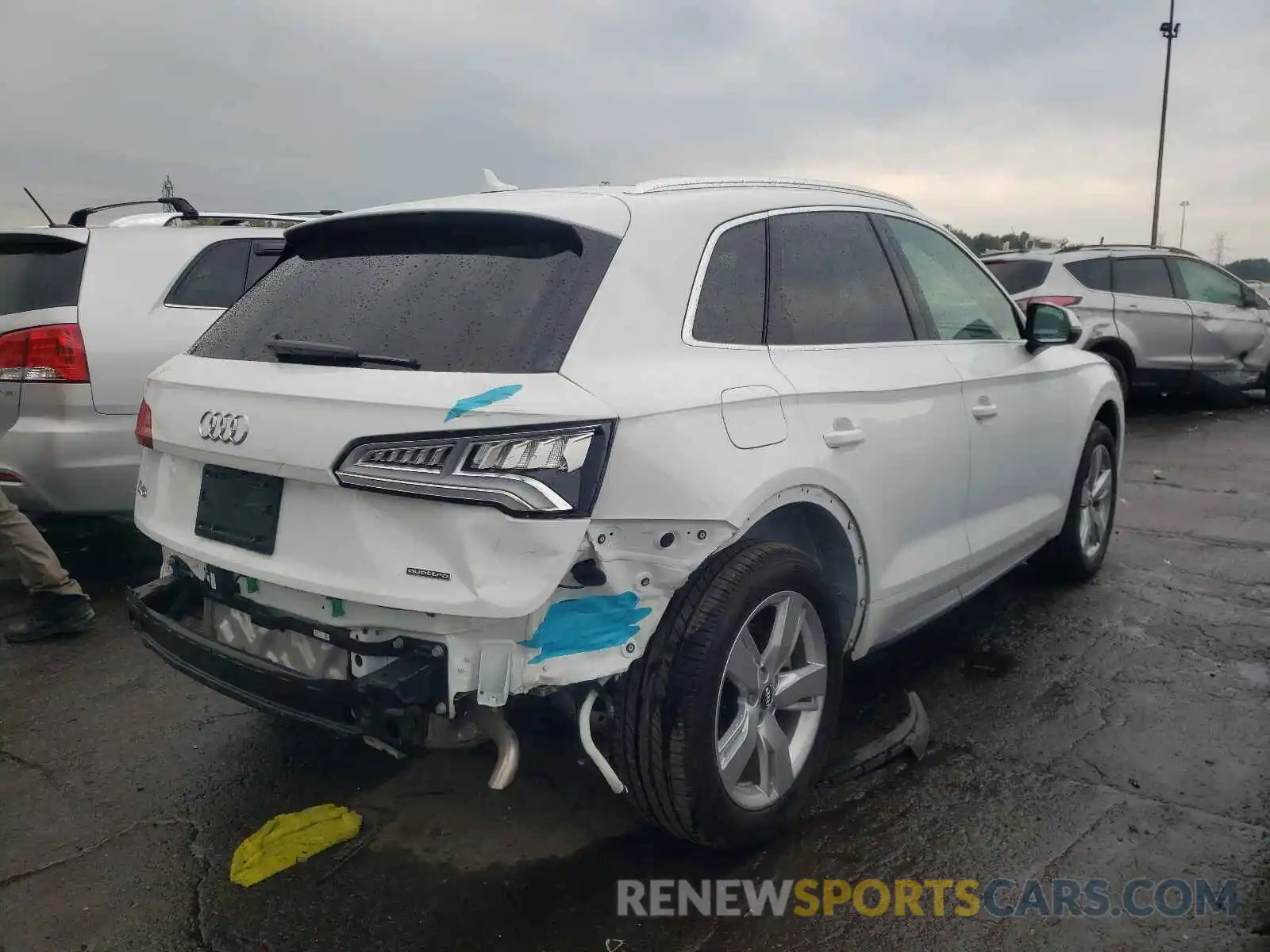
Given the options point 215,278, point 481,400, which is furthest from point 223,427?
point 215,278

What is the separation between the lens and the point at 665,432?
241 centimetres

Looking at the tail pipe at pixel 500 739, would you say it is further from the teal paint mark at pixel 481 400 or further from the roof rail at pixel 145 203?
the roof rail at pixel 145 203

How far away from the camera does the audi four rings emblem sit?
258 cm

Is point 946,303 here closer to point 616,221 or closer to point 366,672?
point 616,221

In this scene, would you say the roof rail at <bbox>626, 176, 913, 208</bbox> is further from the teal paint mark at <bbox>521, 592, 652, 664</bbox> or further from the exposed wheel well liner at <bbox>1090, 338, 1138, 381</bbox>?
the exposed wheel well liner at <bbox>1090, 338, 1138, 381</bbox>

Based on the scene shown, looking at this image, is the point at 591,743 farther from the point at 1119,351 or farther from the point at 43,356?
the point at 1119,351

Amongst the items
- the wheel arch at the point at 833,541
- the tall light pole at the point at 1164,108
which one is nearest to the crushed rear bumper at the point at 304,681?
the wheel arch at the point at 833,541

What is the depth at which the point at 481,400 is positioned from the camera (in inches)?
88.7

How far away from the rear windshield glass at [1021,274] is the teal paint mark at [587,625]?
9262 mm

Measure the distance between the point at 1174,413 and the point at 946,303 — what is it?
31.5 ft

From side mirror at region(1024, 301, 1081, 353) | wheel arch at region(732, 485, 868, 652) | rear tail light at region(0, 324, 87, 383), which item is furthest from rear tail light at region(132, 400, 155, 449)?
side mirror at region(1024, 301, 1081, 353)

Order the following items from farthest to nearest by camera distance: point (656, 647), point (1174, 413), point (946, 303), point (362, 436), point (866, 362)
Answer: point (1174, 413) → point (946, 303) → point (866, 362) → point (656, 647) → point (362, 436)

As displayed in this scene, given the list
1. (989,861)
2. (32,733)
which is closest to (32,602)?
(32,733)

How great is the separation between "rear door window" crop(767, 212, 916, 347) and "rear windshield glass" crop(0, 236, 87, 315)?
137 inches
